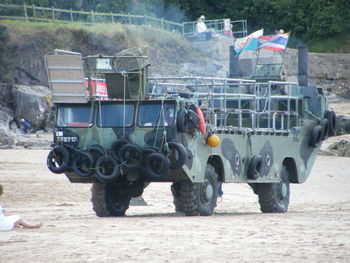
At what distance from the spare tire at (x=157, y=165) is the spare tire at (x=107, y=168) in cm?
48

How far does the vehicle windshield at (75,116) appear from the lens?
47.4ft

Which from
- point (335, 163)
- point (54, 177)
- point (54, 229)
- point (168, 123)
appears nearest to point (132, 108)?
point (168, 123)

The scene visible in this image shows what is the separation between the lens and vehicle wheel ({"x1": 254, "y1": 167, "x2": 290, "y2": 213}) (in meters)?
17.1

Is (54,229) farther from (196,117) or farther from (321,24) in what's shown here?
(321,24)

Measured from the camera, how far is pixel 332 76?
51.4 m

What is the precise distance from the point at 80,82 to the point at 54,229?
3300 mm

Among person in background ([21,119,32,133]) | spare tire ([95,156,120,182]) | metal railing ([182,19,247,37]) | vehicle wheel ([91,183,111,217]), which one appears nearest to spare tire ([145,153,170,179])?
spare tire ([95,156,120,182])

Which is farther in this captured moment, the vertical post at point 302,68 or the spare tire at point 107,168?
the vertical post at point 302,68

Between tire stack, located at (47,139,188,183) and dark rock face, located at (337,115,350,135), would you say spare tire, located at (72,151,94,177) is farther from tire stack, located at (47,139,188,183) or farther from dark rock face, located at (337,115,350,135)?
dark rock face, located at (337,115,350,135)

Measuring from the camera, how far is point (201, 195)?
14.7 m

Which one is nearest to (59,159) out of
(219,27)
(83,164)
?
(83,164)

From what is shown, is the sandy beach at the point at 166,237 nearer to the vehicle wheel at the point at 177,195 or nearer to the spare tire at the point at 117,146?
the vehicle wheel at the point at 177,195

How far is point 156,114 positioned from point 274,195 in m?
4.12

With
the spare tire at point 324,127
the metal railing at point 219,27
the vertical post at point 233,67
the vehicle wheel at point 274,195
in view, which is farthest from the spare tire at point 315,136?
the metal railing at point 219,27
